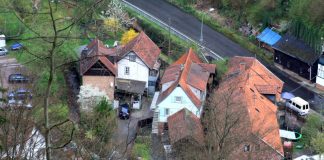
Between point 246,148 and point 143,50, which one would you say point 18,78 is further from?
point 246,148

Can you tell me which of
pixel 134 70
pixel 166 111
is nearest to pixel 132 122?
pixel 166 111

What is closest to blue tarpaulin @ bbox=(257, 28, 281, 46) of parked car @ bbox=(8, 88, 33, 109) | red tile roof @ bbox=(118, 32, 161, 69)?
red tile roof @ bbox=(118, 32, 161, 69)

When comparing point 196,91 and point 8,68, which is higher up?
point 8,68

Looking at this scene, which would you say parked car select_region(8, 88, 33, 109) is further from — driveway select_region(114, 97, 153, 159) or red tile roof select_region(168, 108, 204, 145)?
red tile roof select_region(168, 108, 204, 145)

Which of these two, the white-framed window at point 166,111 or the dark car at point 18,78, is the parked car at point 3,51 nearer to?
the dark car at point 18,78

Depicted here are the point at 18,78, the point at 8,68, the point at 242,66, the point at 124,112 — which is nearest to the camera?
the point at 124,112

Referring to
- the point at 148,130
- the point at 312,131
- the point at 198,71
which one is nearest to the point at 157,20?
the point at 198,71
